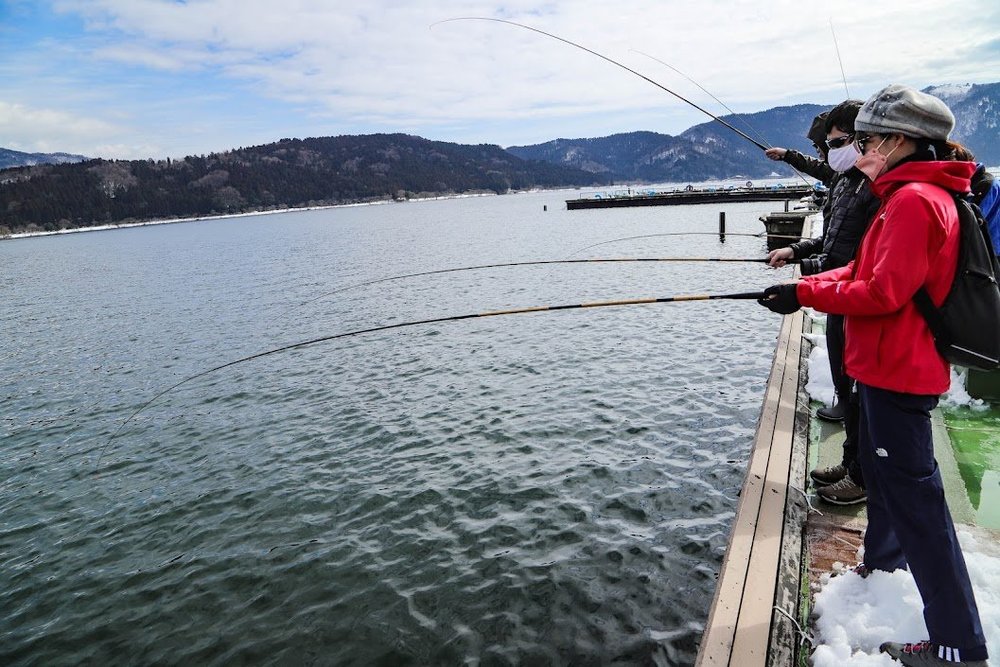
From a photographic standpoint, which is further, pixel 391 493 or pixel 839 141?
pixel 391 493

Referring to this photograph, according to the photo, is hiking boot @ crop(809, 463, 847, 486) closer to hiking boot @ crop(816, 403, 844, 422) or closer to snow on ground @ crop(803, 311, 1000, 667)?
snow on ground @ crop(803, 311, 1000, 667)

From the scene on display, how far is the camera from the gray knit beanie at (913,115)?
270cm

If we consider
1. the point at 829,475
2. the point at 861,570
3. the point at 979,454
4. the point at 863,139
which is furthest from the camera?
the point at 979,454

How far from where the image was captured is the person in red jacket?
8.66 ft

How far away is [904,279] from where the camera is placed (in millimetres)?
2639

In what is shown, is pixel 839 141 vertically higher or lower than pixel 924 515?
higher

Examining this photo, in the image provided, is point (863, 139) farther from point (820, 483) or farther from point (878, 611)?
point (820, 483)

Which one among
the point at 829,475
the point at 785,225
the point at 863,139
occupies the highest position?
the point at 863,139

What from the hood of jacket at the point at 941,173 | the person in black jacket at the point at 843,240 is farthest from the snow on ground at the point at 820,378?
the hood of jacket at the point at 941,173

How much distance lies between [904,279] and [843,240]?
99.3 inches

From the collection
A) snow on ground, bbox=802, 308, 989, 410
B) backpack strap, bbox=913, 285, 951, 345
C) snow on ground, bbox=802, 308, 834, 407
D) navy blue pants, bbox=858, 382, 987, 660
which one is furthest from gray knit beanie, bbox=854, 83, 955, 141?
snow on ground, bbox=802, 308, 834, 407

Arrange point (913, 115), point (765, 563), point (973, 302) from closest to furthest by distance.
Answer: point (973, 302) < point (913, 115) < point (765, 563)

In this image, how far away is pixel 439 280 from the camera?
98.3 ft

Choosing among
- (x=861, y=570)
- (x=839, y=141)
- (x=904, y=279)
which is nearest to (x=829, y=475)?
(x=861, y=570)
